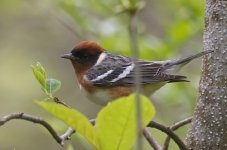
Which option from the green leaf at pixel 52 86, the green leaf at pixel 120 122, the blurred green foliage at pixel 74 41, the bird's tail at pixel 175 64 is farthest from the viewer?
the blurred green foliage at pixel 74 41

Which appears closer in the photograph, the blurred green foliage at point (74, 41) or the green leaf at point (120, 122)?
the green leaf at point (120, 122)

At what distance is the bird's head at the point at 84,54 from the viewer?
4.35 m

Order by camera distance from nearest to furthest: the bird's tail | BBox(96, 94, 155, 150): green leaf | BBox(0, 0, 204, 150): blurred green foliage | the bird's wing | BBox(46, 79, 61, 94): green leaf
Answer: BBox(96, 94, 155, 150): green leaf < BBox(46, 79, 61, 94): green leaf < the bird's tail < the bird's wing < BBox(0, 0, 204, 150): blurred green foliage

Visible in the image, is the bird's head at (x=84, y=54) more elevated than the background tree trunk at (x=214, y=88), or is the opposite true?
the bird's head at (x=84, y=54)

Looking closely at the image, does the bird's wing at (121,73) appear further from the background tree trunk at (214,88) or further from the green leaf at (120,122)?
the green leaf at (120,122)

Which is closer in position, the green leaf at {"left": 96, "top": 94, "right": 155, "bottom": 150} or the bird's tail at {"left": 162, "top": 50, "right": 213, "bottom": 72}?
the green leaf at {"left": 96, "top": 94, "right": 155, "bottom": 150}

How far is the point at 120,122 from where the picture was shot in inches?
72.1

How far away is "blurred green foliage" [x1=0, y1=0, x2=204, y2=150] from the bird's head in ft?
0.28

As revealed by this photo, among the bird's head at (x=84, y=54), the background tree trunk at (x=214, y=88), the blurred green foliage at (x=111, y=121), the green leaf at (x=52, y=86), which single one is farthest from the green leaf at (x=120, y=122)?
the bird's head at (x=84, y=54)

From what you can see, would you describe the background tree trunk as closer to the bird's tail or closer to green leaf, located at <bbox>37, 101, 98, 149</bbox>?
green leaf, located at <bbox>37, 101, 98, 149</bbox>

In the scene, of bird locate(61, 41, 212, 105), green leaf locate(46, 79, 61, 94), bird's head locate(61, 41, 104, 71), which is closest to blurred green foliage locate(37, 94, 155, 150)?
green leaf locate(46, 79, 61, 94)

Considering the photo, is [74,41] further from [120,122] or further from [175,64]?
[120,122]

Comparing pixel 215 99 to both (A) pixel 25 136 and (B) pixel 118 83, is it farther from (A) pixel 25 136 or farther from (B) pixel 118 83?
(A) pixel 25 136

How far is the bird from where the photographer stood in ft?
13.1
